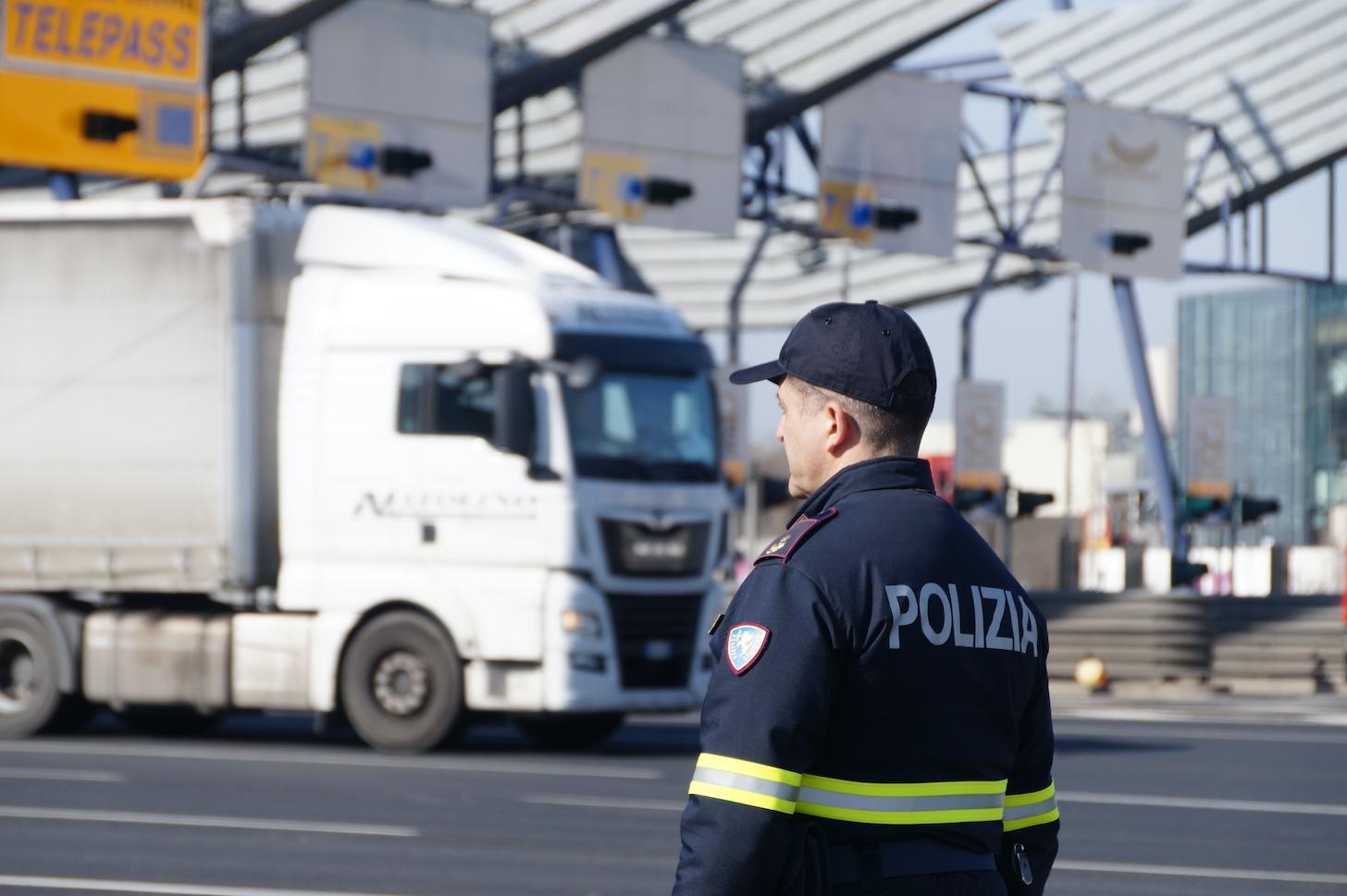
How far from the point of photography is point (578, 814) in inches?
451

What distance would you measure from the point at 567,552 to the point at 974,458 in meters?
15.5

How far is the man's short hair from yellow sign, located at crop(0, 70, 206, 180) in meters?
17.5

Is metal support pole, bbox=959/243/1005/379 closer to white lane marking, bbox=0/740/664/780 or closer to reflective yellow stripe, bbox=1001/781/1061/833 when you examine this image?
white lane marking, bbox=0/740/664/780

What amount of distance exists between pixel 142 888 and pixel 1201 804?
632 cm

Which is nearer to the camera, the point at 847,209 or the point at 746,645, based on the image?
the point at 746,645

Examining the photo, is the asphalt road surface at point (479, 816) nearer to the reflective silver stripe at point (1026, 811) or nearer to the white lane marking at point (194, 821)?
the white lane marking at point (194, 821)

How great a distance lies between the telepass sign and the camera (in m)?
20.1

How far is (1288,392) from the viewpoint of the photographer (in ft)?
294

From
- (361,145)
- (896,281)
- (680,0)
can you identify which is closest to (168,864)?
(361,145)

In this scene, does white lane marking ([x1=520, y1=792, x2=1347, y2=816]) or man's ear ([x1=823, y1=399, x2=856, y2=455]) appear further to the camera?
white lane marking ([x1=520, y1=792, x2=1347, y2=816])

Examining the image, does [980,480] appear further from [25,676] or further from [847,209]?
[25,676]

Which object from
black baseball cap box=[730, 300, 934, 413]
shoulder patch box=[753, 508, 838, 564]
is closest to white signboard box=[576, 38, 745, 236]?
black baseball cap box=[730, 300, 934, 413]

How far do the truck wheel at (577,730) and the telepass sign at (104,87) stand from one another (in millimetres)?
7444

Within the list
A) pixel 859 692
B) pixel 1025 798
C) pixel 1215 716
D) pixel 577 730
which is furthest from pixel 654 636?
pixel 859 692
